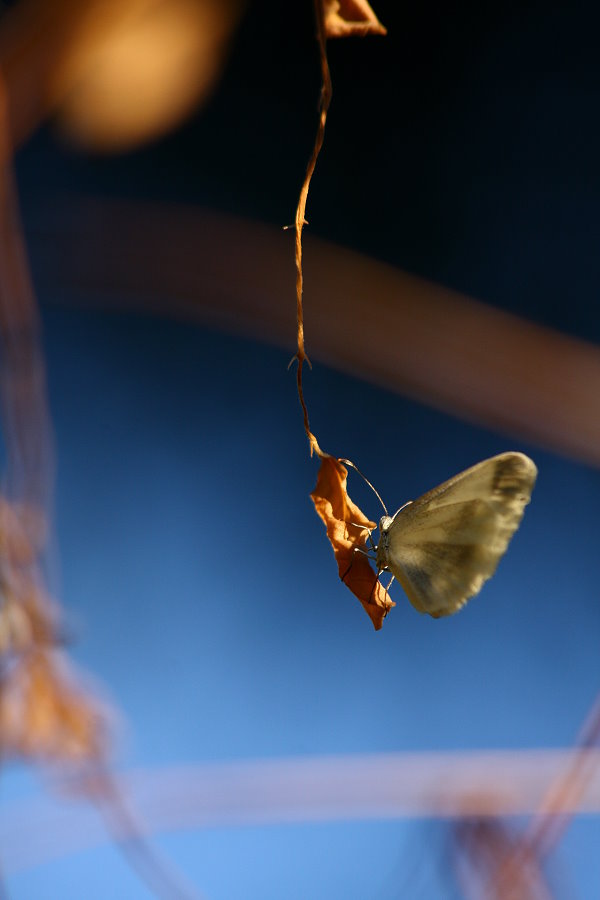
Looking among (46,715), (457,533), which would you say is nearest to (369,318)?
(457,533)

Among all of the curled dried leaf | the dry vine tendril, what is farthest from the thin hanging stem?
the curled dried leaf

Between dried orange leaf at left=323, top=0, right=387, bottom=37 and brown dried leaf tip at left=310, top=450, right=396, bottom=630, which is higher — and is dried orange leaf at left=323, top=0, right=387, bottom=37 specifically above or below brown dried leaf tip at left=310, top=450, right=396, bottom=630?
above

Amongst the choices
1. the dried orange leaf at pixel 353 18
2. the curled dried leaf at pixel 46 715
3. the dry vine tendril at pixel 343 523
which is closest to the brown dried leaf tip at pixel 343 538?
the dry vine tendril at pixel 343 523

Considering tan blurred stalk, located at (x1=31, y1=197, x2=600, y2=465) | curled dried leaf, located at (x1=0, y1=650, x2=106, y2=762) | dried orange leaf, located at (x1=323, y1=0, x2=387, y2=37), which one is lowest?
curled dried leaf, located at (x1=0, y1=650, x2=106, y2=762)

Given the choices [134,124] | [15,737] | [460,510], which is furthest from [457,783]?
[134,124]

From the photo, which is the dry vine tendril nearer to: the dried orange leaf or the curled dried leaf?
the dried orange leaf

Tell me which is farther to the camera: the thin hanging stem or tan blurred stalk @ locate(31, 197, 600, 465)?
tan blurred stalk @ locate(31, 197, 600, 465)

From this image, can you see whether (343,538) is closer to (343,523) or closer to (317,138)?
(343,523)
